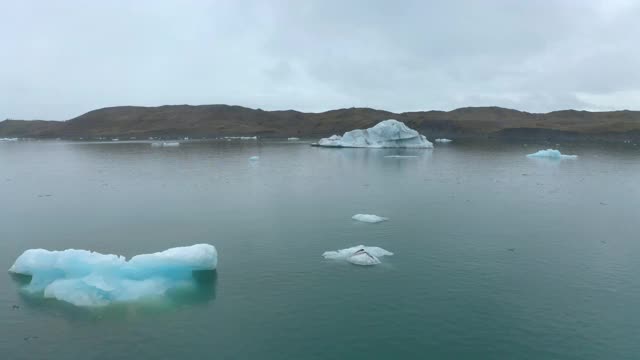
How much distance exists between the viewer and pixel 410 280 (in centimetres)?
1570

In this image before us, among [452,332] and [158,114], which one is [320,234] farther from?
[158,114]

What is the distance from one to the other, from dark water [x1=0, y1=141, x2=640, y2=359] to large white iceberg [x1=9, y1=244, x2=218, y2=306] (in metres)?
0.49

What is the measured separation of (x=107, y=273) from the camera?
574 inches

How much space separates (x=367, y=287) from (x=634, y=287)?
817 cm

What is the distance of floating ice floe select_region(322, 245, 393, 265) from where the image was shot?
17.2 m

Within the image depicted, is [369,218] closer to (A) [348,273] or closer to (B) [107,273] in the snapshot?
(A) [348,273]

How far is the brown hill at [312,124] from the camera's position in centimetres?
14775

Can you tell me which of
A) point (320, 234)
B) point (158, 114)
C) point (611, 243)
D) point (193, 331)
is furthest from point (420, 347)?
point (158, 114)

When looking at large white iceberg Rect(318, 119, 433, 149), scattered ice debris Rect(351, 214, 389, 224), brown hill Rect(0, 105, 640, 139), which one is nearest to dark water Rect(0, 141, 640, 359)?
scattered ice debris Rect(351, 214, 389, 224)

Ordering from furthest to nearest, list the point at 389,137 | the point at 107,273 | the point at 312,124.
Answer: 1. the point at 312,124
2. the point at 389,137
3. the point at 107,273

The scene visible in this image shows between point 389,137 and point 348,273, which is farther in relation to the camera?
point 389,137

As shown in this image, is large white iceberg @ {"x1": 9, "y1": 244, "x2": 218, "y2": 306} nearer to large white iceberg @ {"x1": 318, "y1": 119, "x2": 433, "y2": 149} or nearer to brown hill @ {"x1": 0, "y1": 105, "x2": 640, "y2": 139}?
large white iceberg @ {"x1": 318, "y1": 119, "x2": 433, "y2": 149}

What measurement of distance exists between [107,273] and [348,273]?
732cm

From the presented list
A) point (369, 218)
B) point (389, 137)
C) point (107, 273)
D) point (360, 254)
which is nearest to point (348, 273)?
point (360, 254)
